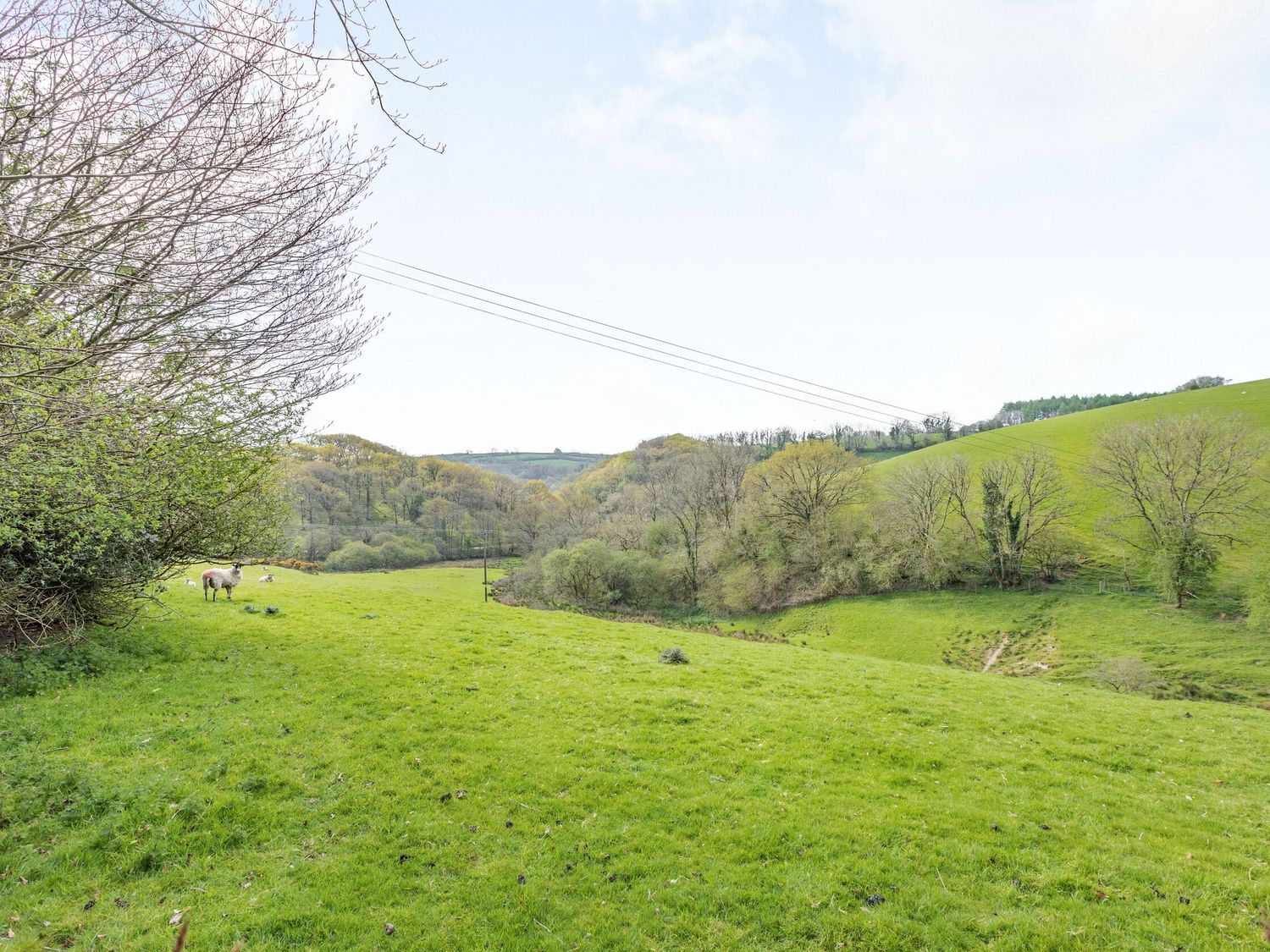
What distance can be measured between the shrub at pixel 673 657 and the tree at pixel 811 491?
29.7 metres

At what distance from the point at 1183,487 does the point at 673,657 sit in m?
35.6

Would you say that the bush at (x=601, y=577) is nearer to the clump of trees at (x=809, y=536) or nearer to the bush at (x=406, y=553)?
the clump of trees at (x=809, y=536)

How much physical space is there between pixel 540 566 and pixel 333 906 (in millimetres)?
41219

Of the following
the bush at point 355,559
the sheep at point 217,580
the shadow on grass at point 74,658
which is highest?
the sheep at point 217,580

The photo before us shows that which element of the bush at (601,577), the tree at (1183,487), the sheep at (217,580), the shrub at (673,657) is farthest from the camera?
the bush at (601,577)

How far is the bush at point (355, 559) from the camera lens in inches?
2395

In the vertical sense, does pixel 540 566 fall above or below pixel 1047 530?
below

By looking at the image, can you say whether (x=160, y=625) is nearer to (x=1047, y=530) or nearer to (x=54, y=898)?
(x=54, y=898)

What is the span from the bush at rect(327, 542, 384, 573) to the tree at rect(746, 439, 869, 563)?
4675 cm

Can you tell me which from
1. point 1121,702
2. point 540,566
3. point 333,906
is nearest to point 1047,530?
point 1121,702

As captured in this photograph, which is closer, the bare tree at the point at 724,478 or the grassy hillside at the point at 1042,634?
the grassy hillside at the point at 1042,634

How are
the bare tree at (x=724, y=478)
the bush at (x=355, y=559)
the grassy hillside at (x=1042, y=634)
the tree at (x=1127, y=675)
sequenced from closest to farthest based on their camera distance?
the tree at (x=1127, y=675) → the grassy hillside at (x=1042, y=634) → the bare tree at (x=724, y=478) → the bush at (x=355, y=559)

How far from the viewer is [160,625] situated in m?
A: 12.7

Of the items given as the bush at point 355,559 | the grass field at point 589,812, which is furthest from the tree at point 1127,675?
the bush at point 355,559
